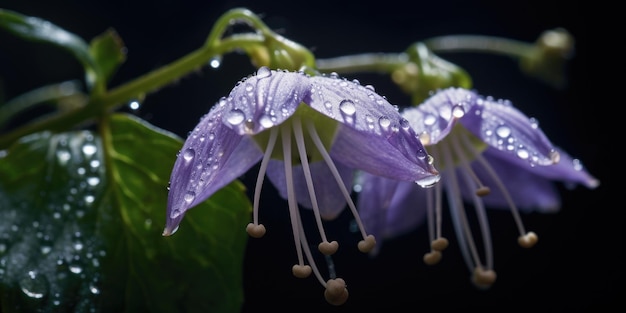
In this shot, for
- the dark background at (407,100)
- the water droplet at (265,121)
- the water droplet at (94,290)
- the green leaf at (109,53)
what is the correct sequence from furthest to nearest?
the dark background at (407,100) < the green leaf at (109,53) < the water droplet at (94,290) < the water droplet at (265,121)

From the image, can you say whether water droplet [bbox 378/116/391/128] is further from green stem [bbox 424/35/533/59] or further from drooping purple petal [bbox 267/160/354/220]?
green stem [bbox 424/35/533/59]

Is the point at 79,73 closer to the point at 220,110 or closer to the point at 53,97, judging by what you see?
the point at 53,97

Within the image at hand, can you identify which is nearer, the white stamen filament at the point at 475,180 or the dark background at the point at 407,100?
the white stamen filament at the point at 475,180

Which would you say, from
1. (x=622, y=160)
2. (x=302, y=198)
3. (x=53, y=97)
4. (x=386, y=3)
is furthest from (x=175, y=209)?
(x=622, y=160)

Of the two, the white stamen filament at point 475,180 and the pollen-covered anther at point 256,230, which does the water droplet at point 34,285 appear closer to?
the pollen-covered anther at point 256,230

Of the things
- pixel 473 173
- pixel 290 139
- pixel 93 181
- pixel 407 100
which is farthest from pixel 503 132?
pixel 407 100

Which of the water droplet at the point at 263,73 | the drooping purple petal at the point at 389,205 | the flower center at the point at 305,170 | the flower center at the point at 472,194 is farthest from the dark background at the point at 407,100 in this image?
the water droplet at the point at 263,73
